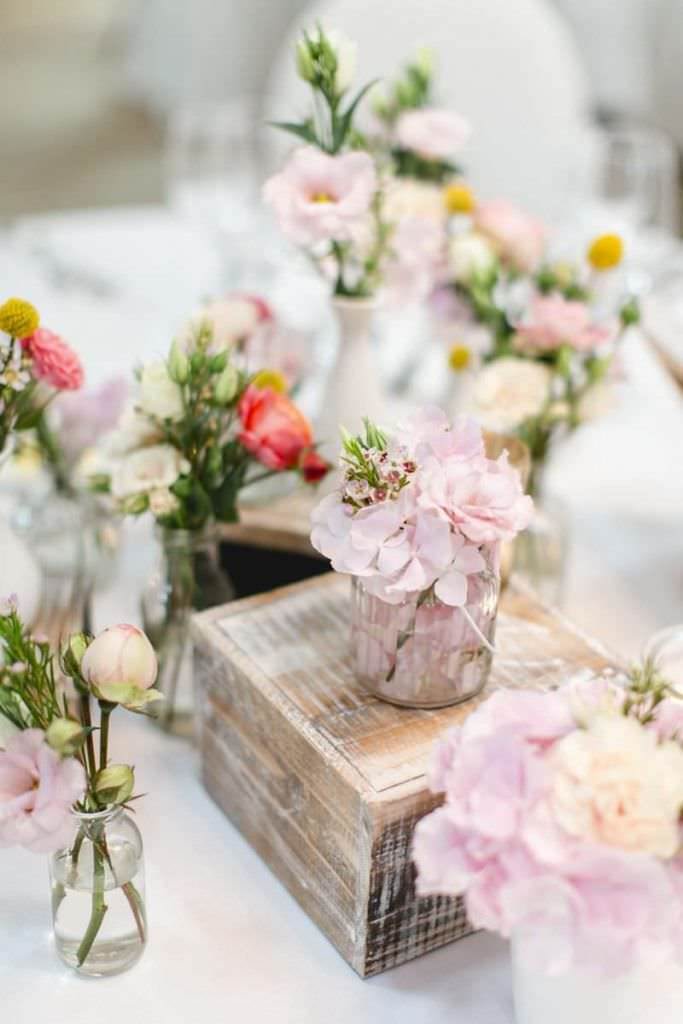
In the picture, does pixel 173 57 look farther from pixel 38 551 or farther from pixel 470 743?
pixel 470 743

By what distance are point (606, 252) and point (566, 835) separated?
664 millimetres

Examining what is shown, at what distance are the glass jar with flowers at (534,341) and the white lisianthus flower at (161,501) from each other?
0.29m

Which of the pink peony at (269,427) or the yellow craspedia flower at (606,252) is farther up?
the yellow craspedia flower at (606,252)

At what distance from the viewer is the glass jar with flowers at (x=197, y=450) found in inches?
33.0

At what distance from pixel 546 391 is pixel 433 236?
17 cm

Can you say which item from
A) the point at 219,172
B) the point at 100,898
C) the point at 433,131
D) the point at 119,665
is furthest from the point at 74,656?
the point at 219,172

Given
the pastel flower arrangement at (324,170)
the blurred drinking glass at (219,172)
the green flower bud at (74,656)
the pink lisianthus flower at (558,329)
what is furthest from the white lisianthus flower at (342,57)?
the blurred drinking glass at (219,172)

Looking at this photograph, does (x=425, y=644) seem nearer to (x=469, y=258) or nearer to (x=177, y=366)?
(x=177, y=366)

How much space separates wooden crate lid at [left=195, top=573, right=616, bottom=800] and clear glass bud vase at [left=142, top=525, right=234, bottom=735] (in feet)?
0.27

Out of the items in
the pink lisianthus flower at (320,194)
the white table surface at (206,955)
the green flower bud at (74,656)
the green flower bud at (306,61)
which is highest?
the green flower bud at (306,61)

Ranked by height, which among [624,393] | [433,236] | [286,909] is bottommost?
[286,909]

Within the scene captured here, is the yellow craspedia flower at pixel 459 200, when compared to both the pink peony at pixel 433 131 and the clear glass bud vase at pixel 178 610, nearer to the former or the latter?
the pink peony at pixel 433 131

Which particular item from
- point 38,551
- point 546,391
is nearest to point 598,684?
point 546,391

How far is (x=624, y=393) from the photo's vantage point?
154 centimetres
